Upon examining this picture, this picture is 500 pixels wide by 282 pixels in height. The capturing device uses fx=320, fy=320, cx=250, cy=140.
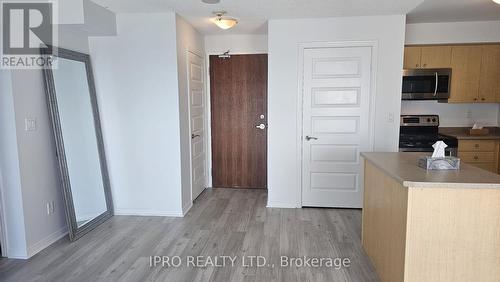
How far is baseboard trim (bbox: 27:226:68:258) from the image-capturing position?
288 centimetres

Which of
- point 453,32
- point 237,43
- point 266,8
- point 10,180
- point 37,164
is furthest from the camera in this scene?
point 237,43

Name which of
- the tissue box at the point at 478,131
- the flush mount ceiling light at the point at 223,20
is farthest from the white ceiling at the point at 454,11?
the flush mount ceiling light at the point at 223,20

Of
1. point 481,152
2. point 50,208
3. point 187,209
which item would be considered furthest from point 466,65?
point 50,208

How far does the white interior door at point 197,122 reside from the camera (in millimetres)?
4270

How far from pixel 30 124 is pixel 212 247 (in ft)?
6.52

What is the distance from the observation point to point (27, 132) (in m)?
2.83

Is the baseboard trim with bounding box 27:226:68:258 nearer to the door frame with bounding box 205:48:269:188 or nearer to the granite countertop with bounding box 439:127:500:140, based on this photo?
the door frame with bounding box 205:48:269:188

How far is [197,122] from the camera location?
15.0 feet

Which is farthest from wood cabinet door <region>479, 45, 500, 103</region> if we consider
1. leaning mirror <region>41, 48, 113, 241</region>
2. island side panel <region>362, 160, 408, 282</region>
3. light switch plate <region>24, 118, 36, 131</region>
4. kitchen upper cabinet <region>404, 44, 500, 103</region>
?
light switch plate <region>24, 118, 36, 131</region>

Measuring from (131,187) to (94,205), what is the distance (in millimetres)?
452

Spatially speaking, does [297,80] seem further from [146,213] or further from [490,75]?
[490,75]

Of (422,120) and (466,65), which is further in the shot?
(422,120)

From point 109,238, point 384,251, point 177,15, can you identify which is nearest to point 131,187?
point 109,238

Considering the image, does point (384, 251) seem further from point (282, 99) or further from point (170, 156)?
point (170, 156)
